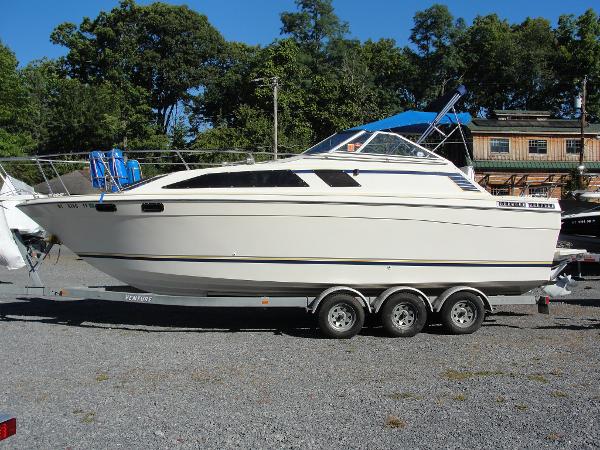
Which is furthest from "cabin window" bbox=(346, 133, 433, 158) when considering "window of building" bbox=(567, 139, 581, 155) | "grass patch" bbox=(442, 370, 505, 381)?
"window of building" bbox=(567, 139, 581, 155)

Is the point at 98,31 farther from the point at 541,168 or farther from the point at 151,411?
the point at 151,411

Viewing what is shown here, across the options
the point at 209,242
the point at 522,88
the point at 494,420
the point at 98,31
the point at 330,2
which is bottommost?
the point at 494,420

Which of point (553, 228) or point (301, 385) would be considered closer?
point (301, 385)

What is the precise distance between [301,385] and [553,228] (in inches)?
176

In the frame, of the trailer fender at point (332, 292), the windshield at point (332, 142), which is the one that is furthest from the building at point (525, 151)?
the trailer fender at point (332, 292)

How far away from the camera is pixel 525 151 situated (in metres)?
32.2

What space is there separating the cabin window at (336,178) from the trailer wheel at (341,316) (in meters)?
1.43

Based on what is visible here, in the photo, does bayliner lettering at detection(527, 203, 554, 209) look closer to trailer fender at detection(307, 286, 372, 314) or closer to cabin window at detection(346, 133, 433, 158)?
cabin window at detection(346, 133, 433, 158)

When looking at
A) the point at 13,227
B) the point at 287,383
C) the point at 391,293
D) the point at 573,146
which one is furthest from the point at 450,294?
the point at 573,146

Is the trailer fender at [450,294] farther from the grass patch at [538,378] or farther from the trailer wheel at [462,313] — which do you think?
the grass patch at [538,378]

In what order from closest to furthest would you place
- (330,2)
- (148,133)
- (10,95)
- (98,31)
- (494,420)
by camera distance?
(494,420), (10,95), (148,133), (98,31), (330,2)

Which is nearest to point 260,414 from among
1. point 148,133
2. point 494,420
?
point 494,420

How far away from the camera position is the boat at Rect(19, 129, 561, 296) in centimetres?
762

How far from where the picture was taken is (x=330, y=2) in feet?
163
